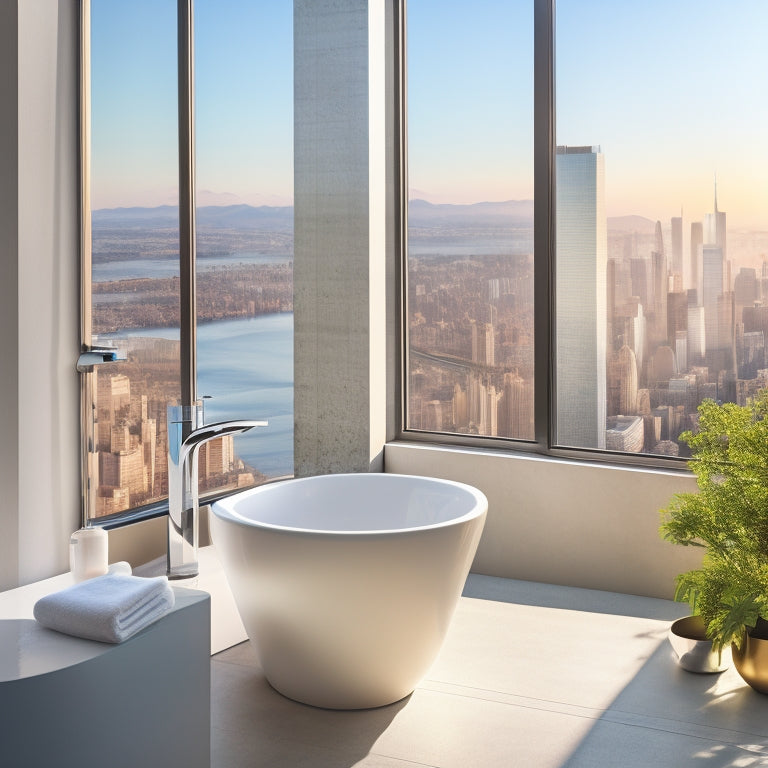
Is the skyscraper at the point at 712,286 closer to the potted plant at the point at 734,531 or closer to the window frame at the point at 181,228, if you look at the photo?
the potted plant at the point at 734,531

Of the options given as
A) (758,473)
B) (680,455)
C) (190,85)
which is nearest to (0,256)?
(190,85)

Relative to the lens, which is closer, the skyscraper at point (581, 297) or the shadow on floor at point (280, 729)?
the shadow on floor at point (280, 729)

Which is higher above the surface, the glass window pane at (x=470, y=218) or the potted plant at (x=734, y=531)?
the glass window pane at (x=470, y=218)

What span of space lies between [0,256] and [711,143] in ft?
8.42

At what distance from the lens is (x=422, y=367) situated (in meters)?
4.15

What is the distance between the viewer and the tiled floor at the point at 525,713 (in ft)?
7.66

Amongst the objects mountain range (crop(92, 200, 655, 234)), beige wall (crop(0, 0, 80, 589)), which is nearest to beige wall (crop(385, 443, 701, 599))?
mountain range (crop(92, 200, 655, 234))

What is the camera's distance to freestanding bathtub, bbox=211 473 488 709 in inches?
93.3

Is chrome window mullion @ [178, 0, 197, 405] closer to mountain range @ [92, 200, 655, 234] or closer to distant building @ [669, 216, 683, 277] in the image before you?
mountain range @ [92, 200, 655, 234]

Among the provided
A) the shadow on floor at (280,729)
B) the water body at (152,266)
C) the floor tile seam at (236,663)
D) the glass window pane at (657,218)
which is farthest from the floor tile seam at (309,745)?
the glass window pane at (657,218)

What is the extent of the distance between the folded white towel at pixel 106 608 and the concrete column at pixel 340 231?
6.77ft

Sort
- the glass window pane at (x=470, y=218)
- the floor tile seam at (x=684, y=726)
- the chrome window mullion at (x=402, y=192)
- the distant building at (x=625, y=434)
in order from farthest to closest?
the chrome window mullion at (x=402, y=192)
the glass window pane at (x=470, y=218)
the distant building at (x=625, y=434)
the floor tile seam at (x=684, y=726)

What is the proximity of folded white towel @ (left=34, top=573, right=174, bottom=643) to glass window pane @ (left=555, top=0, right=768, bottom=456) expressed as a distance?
225 cm

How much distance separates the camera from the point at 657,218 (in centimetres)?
357
